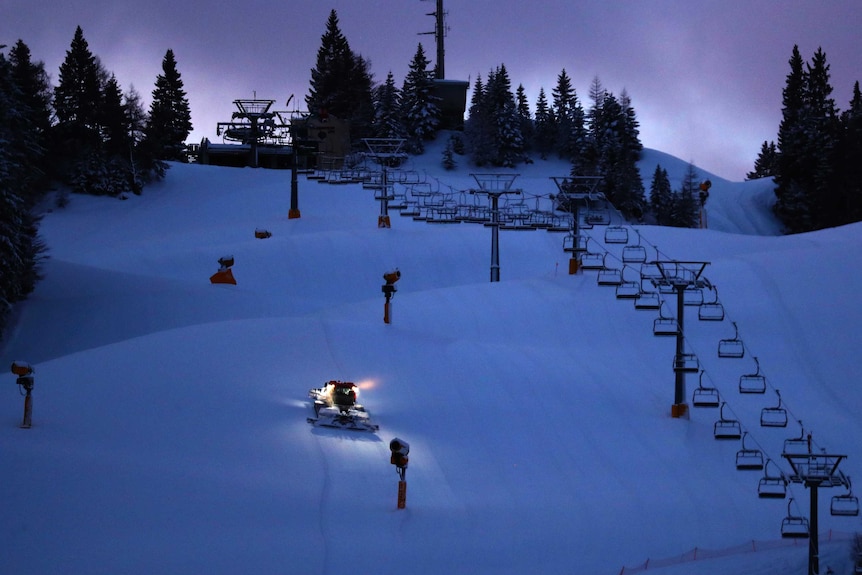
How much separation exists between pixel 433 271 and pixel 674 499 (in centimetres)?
2364

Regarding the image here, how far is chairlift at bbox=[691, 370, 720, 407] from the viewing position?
26.2 m

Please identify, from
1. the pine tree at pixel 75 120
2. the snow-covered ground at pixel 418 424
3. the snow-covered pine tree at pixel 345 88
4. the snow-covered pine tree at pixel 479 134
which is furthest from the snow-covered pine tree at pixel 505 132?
the snow-covered ground at pixel 418 424

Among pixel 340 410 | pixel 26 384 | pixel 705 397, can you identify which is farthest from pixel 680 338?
pixel 26 384

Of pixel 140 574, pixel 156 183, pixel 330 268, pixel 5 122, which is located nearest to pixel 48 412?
pixel 140 574

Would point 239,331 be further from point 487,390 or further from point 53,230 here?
point 53,230

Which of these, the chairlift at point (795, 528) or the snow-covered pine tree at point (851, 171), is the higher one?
the snow-covered pine tree at point (851, 171)

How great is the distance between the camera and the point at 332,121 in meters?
73.8

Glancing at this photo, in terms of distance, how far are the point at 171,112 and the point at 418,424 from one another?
5926 cm

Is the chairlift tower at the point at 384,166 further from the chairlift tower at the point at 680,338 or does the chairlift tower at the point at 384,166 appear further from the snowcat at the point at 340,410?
the snowcat at the point at 340,410

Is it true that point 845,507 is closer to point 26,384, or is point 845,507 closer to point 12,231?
point 26,384

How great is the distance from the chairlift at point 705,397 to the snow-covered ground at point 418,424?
0.50 meters

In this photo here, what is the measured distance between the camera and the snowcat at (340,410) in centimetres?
2428

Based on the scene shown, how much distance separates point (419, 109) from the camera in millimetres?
80375

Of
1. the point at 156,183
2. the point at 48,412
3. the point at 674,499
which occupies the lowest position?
the point at 674,499
